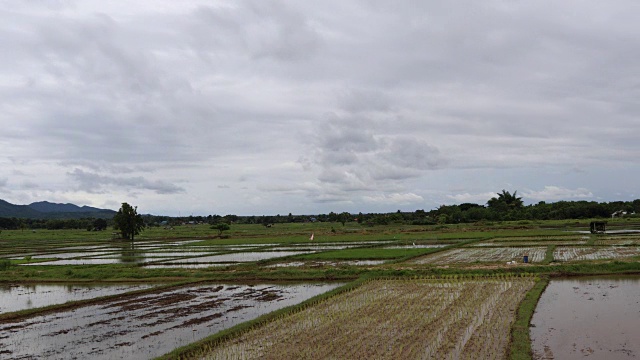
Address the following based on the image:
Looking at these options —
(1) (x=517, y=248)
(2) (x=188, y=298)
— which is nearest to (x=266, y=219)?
(1) (x=517, y=248)

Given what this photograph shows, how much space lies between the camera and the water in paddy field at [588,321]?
9727mm

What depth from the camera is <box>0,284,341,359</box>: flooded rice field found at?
11.4 meters

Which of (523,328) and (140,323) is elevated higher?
(523,328)

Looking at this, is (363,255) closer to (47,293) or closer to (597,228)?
(47,293)

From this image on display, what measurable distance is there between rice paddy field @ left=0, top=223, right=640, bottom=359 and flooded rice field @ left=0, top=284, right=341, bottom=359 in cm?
4

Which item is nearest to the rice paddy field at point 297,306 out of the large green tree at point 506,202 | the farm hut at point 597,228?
the farm hut at point 597,228

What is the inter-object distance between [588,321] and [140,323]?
11.3 m

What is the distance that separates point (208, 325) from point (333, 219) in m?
115

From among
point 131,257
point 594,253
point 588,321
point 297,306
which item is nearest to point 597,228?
point 594,253

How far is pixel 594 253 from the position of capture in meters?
26.1

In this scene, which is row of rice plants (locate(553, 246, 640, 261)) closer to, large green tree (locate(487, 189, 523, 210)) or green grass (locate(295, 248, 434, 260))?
green grass (locate(295, 248, 434, 260))

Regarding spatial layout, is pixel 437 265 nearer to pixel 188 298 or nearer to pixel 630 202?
pixel 188 298

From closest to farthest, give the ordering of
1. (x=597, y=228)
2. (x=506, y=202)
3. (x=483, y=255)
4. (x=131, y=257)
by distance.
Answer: (x=483, y=255)
(x=131, y=257)
(x=597, y=228)
(x=506, y=202)

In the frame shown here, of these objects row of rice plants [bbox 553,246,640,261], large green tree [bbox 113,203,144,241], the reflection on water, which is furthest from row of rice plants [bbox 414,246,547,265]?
large green tree [bbox 113,203,144,241]
